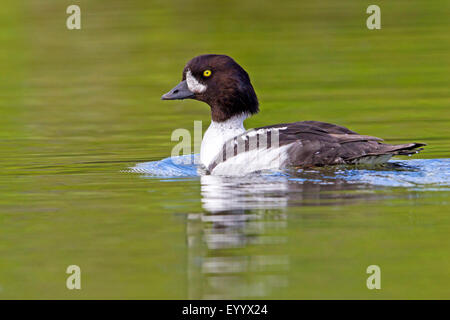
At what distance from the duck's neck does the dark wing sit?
824 mm

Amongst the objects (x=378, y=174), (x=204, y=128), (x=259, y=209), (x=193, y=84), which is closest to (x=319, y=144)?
(x=378, y=174)

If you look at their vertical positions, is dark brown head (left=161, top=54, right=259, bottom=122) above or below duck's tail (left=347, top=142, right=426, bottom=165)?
above

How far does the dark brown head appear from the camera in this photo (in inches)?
439

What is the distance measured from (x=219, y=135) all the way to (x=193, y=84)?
0.68 metres

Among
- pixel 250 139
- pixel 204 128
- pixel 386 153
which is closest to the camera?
pixel 386 153

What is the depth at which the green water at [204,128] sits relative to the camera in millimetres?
6879

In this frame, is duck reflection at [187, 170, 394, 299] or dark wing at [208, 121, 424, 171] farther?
dark wing at [208, 121, 424, 171]

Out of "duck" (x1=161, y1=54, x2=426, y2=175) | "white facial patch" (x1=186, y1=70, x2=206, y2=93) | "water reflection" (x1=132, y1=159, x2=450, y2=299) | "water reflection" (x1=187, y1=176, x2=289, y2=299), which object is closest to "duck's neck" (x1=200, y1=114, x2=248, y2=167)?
"duck" (x1=161, y1=54, x2=426, y2=175)

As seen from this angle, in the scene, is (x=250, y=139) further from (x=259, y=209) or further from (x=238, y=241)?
(x=238, y=241)

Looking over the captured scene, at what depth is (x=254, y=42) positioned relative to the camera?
2162 cm

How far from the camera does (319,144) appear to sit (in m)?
9.90

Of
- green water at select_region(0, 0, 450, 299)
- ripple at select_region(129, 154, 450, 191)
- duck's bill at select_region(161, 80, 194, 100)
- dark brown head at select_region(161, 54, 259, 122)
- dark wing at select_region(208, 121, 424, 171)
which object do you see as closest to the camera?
green water at select_region(0, 0, 450, 299)

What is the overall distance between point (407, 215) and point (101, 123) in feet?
23.1

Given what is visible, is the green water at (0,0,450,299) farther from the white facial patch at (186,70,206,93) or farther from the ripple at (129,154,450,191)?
Result: the white facial patch at (186,70,206,93)
